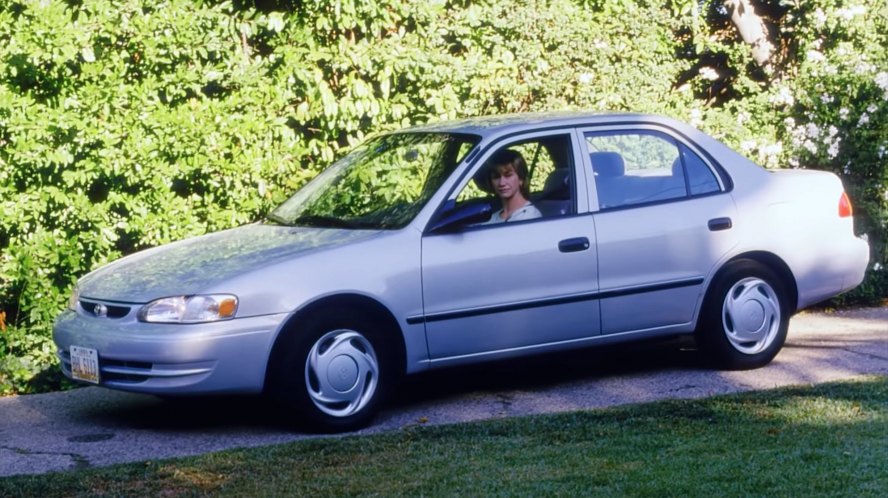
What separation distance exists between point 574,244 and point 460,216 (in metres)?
0.71

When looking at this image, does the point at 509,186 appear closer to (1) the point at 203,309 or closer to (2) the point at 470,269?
(2) the point at 470,269

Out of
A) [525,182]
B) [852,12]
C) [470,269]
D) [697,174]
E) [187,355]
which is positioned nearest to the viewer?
[187,355]

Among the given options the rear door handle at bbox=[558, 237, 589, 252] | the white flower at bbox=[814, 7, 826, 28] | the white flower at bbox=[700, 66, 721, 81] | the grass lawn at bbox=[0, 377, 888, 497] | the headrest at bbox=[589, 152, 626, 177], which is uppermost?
the white flower at bbox=[814, 7, 826, 28]

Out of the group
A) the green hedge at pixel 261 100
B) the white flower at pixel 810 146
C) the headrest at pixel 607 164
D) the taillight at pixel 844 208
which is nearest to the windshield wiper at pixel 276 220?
the green hedge at pixel 261 100

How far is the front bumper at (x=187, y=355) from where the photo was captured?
6961 millimetres

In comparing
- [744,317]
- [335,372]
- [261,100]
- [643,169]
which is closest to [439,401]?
[335,372]

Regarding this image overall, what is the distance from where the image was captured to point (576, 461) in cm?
624

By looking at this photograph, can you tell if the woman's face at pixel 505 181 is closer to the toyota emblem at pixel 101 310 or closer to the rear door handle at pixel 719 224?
the rear door handle at pixel 719 224

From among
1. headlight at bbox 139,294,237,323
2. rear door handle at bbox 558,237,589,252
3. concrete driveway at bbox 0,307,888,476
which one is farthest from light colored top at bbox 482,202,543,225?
headlight at bbox 139,294,237,323

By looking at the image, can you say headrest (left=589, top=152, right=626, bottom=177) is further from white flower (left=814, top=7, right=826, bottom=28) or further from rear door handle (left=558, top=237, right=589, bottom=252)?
white flower (left=814, top=7, right=826, bottom=28)

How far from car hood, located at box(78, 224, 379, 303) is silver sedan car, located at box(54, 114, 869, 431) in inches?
0.7

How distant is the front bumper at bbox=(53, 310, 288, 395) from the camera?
696 centimetres

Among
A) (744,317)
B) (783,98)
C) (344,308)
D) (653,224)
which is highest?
(783,98)

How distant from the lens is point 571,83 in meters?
11.3
